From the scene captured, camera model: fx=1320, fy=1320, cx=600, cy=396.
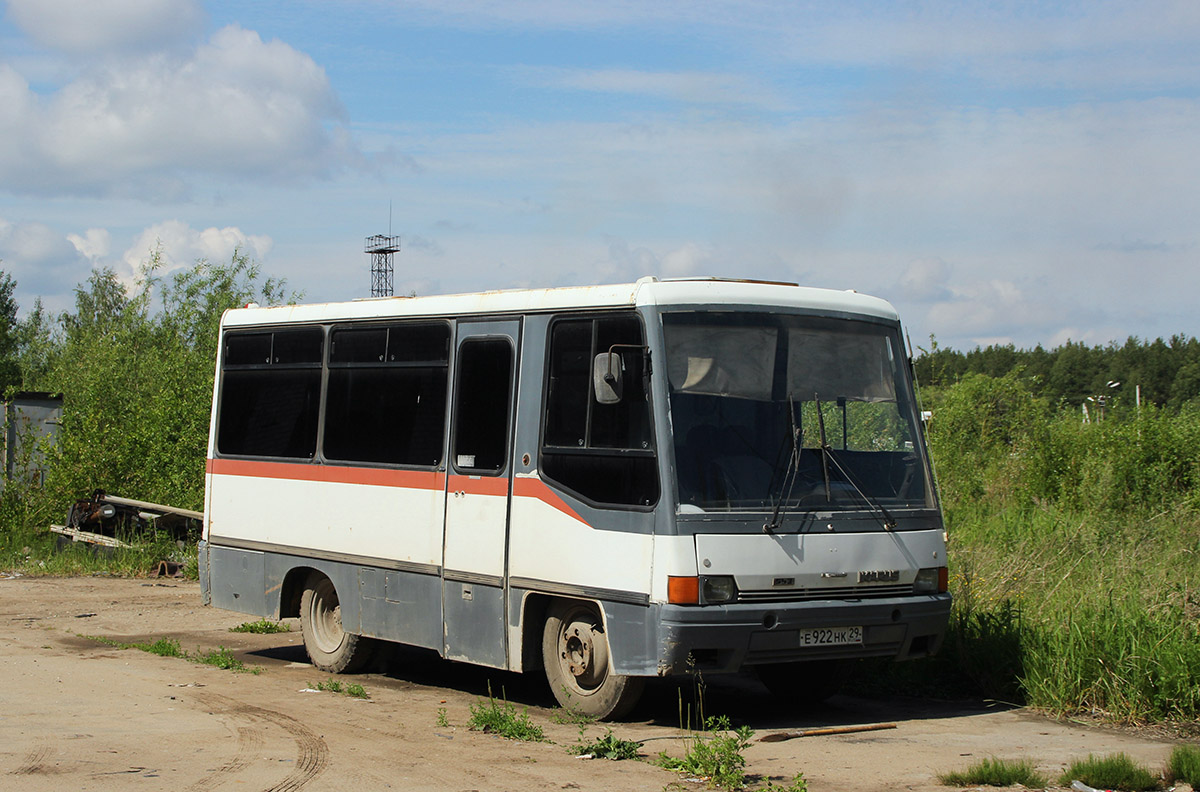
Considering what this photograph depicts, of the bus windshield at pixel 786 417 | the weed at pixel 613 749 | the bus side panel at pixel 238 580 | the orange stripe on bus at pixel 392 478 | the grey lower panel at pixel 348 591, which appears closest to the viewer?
the weed at pixel 613 749

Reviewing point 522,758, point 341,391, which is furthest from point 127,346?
point 522,758

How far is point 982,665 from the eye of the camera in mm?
10461

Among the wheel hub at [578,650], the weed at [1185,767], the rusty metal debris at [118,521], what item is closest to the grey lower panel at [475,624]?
the wheel hub at [578,650]

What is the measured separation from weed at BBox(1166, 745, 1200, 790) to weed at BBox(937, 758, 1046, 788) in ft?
2.37

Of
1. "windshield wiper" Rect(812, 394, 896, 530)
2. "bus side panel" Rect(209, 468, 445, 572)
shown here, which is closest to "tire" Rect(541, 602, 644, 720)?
"bus side panel" Rect(209, 468, 445, 572)

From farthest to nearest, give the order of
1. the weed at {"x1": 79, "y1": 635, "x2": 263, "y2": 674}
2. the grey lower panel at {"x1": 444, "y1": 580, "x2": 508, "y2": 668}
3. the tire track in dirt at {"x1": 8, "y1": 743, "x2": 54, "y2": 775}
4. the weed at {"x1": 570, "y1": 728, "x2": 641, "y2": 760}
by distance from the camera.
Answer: the weed at {"x1": 79, "y1": 635, "x2": 263, "y2": 674}, the grey lower panel at {"x1": 444, "y1": 580, "x2": 508, "y2": 668}, the weed at {"x1": 570, "y1": 728, "x2": 641, "y2": 760}, the tire track in dirt at {"x1": 8, "y1": 743, "x2": 54, "y2": 775}

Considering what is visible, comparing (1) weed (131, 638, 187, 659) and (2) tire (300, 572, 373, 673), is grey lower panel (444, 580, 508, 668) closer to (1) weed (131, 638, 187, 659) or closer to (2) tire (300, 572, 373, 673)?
(2) tire (300, 572, 373, 673)

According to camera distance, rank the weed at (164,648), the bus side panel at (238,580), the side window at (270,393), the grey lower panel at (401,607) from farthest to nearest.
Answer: the weed at (164,648) < the bus side panel at (238,580) < the side window at (270,393) < the grey lower panel at (401,607)

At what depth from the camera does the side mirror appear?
8.66 m

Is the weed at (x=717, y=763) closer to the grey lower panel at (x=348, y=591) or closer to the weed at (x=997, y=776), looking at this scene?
the weed at (x=997, y=776)

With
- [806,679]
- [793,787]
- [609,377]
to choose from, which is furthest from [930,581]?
[793,787]

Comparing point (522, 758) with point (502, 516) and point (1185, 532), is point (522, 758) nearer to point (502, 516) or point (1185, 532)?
point (502, 516)

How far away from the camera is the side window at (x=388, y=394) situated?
10.6m

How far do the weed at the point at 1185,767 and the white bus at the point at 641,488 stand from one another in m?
Answer: 2.11
